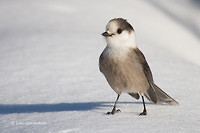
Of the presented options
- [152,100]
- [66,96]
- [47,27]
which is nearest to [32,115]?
[66,96]

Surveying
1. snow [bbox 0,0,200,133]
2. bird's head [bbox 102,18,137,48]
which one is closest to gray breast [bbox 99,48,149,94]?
bird's head [bbox 102,18,137,48]

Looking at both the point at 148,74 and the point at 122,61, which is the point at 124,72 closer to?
the point at 122,61

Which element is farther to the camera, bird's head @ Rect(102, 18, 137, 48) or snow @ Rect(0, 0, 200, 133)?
bird's head @ Rect(102, 18, 137, 48)

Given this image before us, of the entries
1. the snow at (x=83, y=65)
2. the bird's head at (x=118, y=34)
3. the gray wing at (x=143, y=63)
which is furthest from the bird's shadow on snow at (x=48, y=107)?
the bird's head at (x=118, y=34)

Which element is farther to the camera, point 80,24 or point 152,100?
point 80,24

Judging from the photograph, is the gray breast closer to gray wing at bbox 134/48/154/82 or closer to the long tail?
gray wing at bbox 134/48/154/82

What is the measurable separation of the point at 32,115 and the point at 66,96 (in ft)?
2.98

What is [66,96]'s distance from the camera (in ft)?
18.4

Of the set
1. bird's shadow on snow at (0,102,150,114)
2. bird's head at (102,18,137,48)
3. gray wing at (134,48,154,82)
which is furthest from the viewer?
bird's shadow on snow at (0,102,150,114)

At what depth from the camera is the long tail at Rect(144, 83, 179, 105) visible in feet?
16.5

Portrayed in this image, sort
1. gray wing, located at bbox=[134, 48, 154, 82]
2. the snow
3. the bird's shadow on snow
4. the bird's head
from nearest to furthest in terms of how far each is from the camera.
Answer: the snow, the bird's head, gray wing, located at bbox=[134, 48, 154, 82], the bird's shadow on snow

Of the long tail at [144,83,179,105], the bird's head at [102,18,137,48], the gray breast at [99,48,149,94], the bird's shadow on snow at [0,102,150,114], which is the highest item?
the bird's head at [102,18,137,48]

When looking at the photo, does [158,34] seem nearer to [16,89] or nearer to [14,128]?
[16,89]

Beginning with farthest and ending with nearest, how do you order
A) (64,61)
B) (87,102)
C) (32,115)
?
1. (64,61)
2. (87,102)
3. (32,115)
